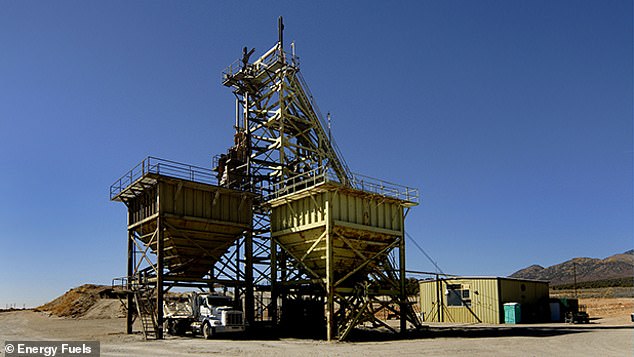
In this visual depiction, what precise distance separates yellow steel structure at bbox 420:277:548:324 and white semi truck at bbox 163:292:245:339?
74.2ft

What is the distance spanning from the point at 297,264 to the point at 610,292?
237ft

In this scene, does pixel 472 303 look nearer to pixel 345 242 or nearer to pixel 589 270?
pixel 345 242

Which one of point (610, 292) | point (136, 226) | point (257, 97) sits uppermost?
point (257, 97)

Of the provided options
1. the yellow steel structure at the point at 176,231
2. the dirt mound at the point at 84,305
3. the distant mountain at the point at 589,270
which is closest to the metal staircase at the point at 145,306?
the yellow steel structure at the point at 176,231

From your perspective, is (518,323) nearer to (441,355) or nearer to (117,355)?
(441,355)

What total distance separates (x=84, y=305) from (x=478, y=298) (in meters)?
49.0

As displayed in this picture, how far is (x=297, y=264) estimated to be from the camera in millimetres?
37188

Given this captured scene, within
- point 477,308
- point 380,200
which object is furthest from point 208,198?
point 477,308

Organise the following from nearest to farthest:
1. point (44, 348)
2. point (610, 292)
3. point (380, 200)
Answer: point (44, 348) → point (380, 200) → point (610, 292)

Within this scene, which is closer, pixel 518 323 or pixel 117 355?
pixel 117 355

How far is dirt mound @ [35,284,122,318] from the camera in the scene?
224 ft

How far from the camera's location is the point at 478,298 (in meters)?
47.4

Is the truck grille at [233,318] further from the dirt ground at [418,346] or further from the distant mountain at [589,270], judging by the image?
the distant mountain at [589,270]

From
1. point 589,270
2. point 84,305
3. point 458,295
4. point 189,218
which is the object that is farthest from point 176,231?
point 589,270
